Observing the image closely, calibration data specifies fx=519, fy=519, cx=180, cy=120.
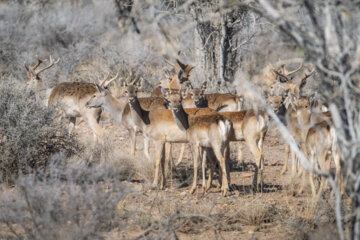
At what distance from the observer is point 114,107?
11312 mm

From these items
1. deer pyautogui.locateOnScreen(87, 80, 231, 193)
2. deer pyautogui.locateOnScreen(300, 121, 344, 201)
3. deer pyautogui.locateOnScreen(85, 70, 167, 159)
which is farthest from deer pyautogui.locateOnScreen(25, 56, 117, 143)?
deer pyautogui.locateOnScreen(300, 121, 344, 201)

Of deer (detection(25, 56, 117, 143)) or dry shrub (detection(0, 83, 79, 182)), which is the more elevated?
deer (detection(25, 56, 117, 143))

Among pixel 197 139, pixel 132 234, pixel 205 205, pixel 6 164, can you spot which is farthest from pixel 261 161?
pixel 6 164

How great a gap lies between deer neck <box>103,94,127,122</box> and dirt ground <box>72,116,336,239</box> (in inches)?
35.7

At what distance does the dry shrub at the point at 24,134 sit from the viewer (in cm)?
833

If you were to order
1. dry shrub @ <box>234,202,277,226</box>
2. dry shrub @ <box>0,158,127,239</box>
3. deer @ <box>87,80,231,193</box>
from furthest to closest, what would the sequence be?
deer @ <box>87,80,231,193</box> → dry shrub @ <box>234,202,277,226</box> → dry shrub @ <box>0,158,127,239</box>

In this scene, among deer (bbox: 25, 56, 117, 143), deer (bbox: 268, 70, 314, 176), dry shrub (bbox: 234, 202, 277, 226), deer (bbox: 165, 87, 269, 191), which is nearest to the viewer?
dry shrub (bbox: 234, 202, 277, 226)

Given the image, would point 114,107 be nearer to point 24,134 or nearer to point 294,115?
point 24,134

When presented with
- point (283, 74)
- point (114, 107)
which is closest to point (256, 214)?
point (114, 107)

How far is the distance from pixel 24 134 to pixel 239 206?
145 inches

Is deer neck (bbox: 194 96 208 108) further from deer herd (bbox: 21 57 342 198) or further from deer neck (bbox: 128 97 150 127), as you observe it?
deer neck (bbox: 128 97 150 127)

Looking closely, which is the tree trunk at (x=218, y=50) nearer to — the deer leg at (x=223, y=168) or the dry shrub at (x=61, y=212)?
the deer leg at (x=223, y=168)

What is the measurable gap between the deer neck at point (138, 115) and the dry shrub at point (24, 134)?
1222mm

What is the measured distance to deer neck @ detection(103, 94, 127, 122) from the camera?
11.3 m
